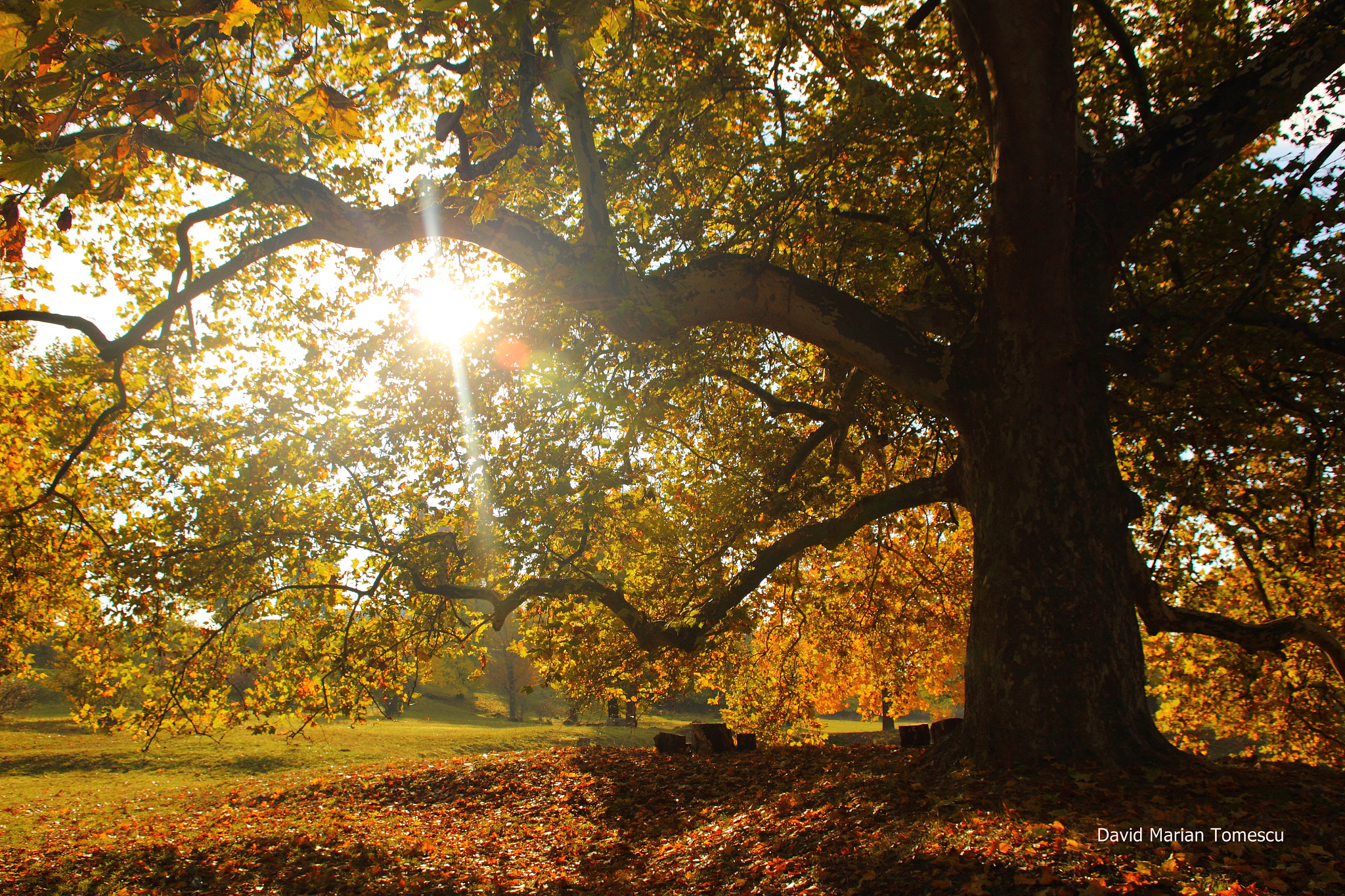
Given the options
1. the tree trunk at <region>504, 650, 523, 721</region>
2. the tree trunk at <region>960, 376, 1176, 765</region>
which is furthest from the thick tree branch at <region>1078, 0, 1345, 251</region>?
the tree trunk at <region>504, 650, 523, 721</region>

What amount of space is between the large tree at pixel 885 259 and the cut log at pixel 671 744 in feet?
14.3

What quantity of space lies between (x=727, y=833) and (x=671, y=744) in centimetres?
638

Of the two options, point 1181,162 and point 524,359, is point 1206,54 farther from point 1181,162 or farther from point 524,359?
point 524,359

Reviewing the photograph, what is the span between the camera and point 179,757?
61.7ft

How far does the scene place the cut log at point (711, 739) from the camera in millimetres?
12297

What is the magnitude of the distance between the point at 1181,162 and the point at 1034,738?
20.2 ft

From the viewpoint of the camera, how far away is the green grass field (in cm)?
1205

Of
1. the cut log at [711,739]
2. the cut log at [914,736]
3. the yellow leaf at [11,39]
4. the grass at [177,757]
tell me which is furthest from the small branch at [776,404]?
the grass at [177,757]

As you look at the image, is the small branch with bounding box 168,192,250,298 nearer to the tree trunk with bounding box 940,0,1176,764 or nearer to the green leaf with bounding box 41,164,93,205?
the green leaf with bounding box 41,164,93,205

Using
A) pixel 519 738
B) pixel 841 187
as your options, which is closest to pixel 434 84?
pixel 841 187

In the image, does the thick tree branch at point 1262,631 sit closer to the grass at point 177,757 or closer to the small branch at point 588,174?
the small branch at point 588,174

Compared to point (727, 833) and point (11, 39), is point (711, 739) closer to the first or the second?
point (727, 833)

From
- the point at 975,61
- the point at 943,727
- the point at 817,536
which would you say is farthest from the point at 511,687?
the point at 975,61

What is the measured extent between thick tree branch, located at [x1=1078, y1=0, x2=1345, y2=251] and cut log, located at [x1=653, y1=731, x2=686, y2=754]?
436 inches
